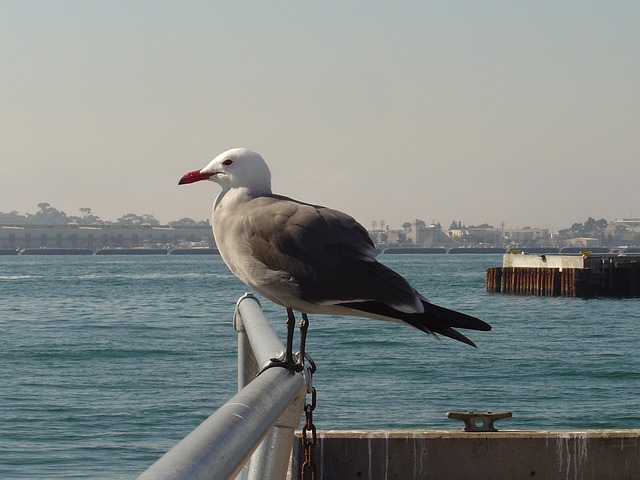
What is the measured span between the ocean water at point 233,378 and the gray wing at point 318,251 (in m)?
12.5

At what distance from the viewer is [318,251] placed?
3.60 meters

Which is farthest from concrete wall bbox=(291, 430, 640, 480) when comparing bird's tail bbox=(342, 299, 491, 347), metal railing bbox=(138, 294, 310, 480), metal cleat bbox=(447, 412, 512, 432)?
bird's tail bbox=(342, 299, 491, 347)

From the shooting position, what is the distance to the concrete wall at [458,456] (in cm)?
616

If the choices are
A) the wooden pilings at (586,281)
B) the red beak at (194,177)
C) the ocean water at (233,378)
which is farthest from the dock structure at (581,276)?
the red beak at (194,177)

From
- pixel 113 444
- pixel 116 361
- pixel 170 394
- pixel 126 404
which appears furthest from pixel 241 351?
pixel 116 361

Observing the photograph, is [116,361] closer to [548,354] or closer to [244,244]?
[548,354]

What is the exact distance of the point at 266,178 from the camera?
3.79 metres

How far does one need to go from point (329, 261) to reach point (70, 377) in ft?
84.5

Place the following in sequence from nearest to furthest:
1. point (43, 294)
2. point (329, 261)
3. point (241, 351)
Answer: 1. point (329, 261)
2. point (241, 351)
3. point (43, 294)

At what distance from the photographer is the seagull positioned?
3.47 m

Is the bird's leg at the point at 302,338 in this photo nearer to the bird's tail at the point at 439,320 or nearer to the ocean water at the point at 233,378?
the bird's tail at the point at 439,320

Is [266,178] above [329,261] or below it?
above

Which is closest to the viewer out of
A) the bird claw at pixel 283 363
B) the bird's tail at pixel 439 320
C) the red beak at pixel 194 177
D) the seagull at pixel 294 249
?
the bird claw at pixel 283 363

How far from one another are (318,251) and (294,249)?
86 millimetres
